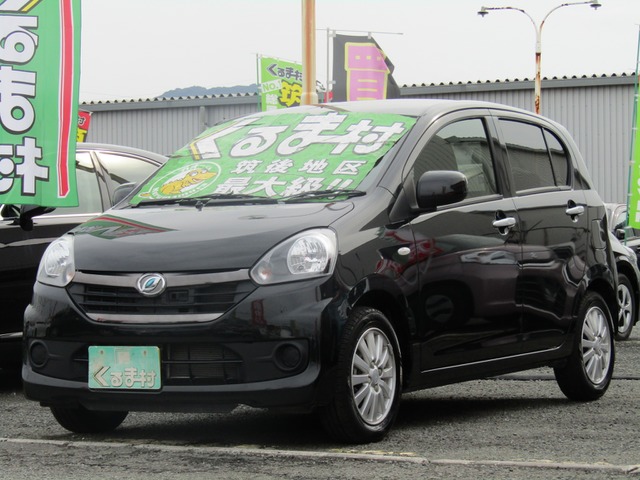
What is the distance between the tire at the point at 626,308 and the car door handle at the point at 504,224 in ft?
20.5

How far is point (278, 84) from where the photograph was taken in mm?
27859

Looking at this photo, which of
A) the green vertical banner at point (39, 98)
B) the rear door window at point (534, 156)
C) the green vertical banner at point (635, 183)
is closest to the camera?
the rear door window at point (534, 156)

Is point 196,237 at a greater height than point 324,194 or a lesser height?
lesser

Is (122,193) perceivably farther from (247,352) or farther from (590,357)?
(590,357)

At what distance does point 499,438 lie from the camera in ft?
19.4

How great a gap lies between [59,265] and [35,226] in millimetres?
2503

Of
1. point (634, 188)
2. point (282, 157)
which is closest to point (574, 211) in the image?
point (282, 157)

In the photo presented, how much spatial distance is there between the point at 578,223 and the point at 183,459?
321 centimetres

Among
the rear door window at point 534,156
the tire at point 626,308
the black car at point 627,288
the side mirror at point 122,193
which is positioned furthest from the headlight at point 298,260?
the tire at point 626,308

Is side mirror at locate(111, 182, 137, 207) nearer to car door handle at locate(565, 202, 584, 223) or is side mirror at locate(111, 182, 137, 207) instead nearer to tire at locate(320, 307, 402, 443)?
tire at locate(320, 307, 402, 443)

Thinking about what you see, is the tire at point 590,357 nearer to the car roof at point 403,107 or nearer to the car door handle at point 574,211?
the car door handle at point 574,211

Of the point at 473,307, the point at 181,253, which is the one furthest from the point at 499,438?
the point at 181,253

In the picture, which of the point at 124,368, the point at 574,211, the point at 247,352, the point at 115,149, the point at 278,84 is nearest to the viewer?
the point at 247,352

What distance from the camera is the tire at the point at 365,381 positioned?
5.45m
